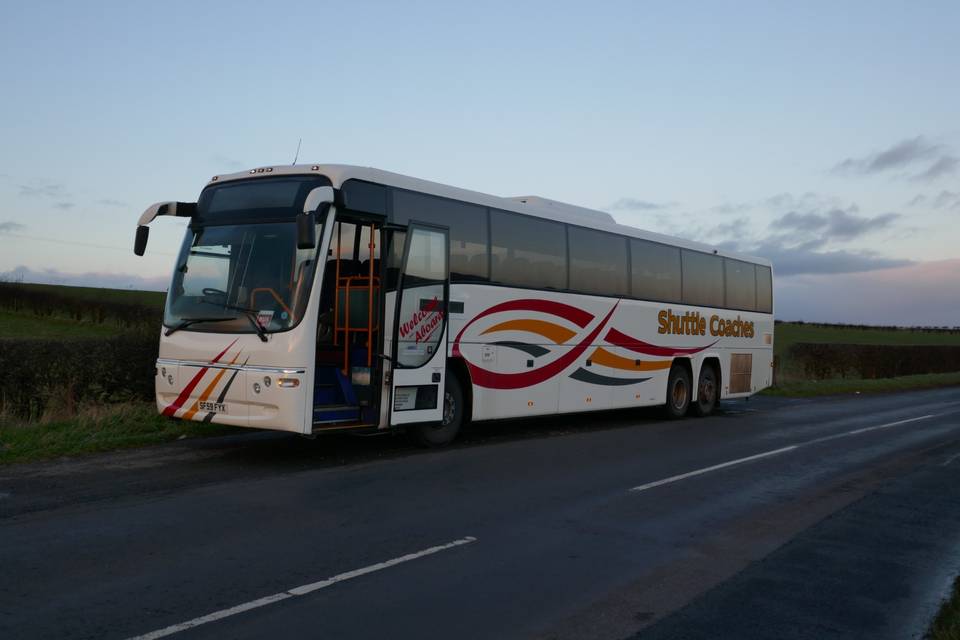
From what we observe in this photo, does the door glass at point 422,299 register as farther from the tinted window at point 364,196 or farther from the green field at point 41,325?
the green field at point 41,325

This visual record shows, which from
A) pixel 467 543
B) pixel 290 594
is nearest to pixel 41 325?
pixel 467 543

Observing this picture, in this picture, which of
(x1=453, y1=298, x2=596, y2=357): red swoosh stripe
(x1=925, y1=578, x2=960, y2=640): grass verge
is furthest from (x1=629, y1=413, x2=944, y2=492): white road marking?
(x1=925, y1=578, x2=960, y2=640): grass verge

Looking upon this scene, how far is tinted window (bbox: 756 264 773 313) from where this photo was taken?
2167 cm

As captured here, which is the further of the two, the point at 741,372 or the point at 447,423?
the point at 741,372

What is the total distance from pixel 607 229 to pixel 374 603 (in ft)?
38.8

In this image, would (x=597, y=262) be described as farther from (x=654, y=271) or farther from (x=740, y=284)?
(x=740, y=284)

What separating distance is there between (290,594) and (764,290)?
18.5 metres

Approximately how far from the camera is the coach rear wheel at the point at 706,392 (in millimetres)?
19406

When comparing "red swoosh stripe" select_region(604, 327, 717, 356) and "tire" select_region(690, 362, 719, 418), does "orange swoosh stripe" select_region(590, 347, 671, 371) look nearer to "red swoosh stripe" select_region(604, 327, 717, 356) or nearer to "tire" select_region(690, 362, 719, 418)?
"red swoosh stripe" select_region(604, 327, 717, 356)

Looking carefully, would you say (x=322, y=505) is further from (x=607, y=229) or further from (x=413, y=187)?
(x=607, y=229)

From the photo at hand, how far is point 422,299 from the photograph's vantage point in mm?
11945

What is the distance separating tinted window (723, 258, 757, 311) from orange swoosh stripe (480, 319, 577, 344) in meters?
6.62

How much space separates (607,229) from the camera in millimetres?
16344

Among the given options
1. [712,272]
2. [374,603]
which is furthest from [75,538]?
[712,272]
